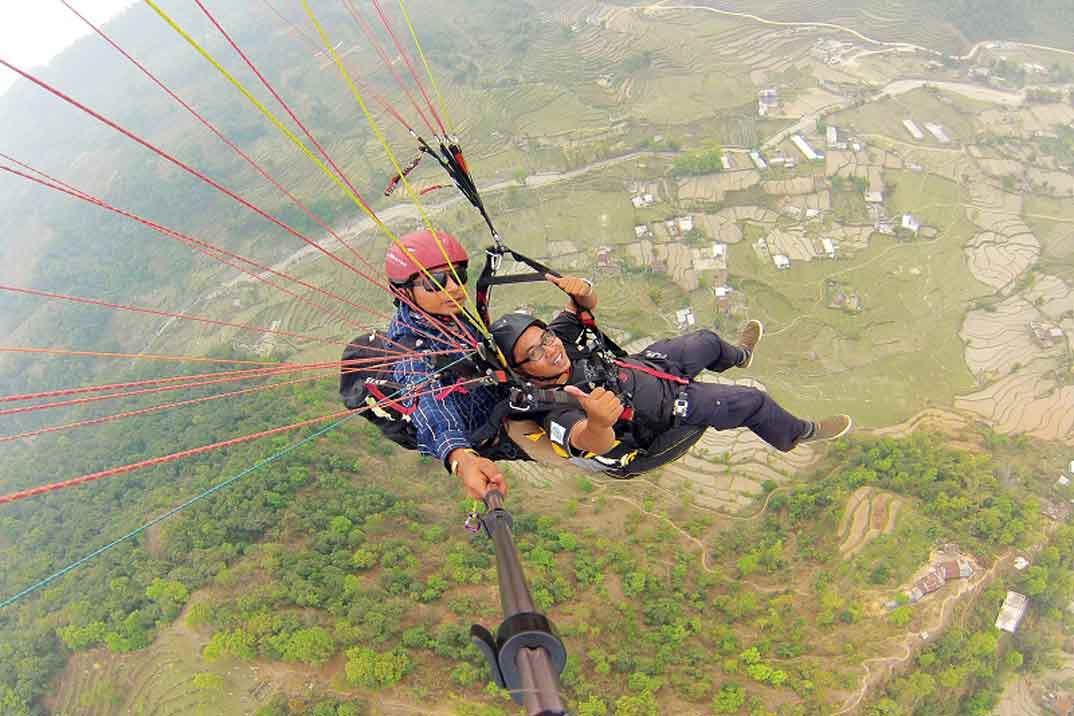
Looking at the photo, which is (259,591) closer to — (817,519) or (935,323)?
(817,519)

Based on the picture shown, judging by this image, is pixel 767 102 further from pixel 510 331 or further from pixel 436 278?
pixel 510 331

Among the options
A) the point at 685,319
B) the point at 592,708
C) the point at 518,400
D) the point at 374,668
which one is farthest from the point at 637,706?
the point at 685,319

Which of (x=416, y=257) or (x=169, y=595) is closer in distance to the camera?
(x=416, y=257)

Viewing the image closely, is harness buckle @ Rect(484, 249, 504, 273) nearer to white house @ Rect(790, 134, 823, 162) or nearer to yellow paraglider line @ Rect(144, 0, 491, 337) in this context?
yellow paraglider line @ Rect(144, 0, 491, 337)

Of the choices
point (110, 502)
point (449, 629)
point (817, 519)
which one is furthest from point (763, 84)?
point (110, 502)

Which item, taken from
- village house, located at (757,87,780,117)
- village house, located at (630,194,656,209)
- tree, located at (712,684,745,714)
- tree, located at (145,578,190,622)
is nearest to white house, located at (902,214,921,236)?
village house, located at (757,87,780,117)

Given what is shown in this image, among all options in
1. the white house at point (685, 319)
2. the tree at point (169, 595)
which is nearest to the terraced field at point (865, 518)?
the white house at point (685, 319)

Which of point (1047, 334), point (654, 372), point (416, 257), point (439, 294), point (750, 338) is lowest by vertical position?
point (1047, 334)
